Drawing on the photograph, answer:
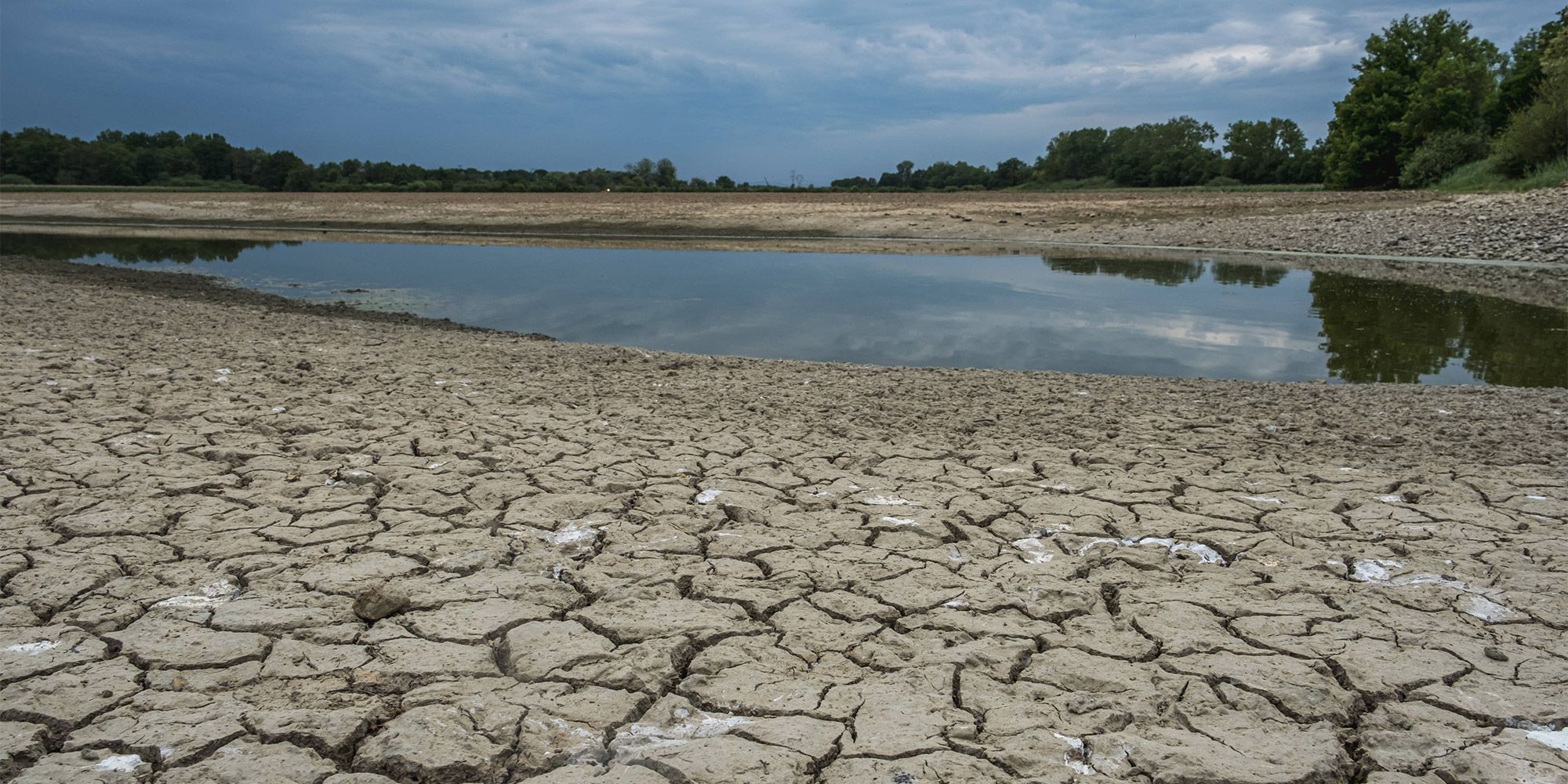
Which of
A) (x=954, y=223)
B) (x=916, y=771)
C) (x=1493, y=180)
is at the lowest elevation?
(x=916, y=771)

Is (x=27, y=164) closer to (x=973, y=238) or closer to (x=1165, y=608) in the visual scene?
(x=973, y=238)

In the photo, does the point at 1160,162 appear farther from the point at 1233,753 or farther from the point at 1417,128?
the point at 1233,753

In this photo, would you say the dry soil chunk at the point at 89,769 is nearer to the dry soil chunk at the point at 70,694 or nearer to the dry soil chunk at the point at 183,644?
the dry soil chunk at the point at 70,694

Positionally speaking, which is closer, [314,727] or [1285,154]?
[314,727]

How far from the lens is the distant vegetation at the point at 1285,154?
27.3m

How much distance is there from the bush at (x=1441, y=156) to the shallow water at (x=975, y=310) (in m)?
19.2

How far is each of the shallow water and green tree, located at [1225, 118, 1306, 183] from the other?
113 ft

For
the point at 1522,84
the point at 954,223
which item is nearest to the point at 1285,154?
the point at 1522,84

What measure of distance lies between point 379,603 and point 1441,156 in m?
36.8

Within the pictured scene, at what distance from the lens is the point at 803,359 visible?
8.33 meters

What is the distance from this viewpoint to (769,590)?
3307mm

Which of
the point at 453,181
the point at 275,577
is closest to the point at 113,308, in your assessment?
the point at 275,577

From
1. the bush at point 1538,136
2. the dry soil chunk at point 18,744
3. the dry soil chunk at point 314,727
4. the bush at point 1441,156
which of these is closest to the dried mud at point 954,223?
the bush at point 1538,136

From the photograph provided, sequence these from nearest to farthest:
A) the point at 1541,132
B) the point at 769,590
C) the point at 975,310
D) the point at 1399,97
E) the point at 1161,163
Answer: the point at 769,590 → the point at 975,310 → the point at 1541,132 → the point at 1399,97 → the point at 1161,163
